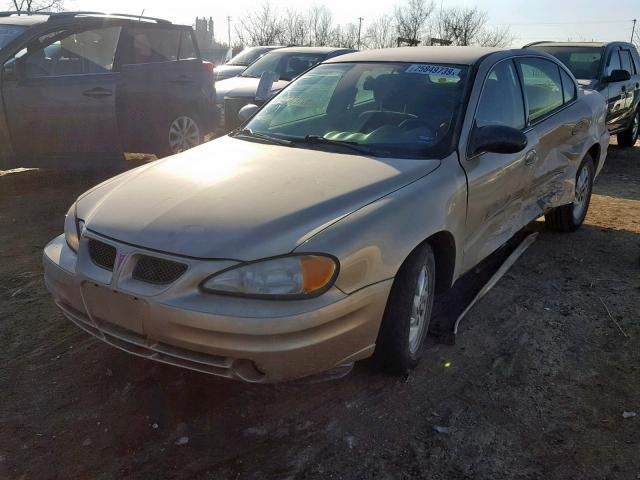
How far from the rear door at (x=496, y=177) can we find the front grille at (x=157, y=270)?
1.66m

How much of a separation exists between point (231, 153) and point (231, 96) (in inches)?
252

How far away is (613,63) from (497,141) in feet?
24.9

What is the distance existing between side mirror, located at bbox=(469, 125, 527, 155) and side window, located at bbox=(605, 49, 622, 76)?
6947 millimetres

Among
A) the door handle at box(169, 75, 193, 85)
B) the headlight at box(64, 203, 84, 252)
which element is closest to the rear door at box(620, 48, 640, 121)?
the door handle at box(169, 75, 193, 85)

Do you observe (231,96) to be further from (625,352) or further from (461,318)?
(625,352)

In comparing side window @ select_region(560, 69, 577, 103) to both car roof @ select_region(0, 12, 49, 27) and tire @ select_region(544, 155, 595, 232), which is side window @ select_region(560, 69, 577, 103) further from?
car roof @ select_region(0, 12, 49, 27)

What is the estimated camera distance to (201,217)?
2.50m

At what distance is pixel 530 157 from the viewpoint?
3.94 meters

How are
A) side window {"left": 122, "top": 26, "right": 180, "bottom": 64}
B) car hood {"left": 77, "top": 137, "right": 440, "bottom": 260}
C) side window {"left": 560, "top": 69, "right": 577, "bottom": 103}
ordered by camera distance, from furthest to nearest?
side window {"left": 122, "top": 26, "right": 180, "bottom": 64}
side window {"left": 560, "top": 69, "right": 577, "bottom": 103}
car hood {"left": 77, "top": 137, "right": 440, "bottom": 260}

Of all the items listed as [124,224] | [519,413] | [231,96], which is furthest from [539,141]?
[231,96]

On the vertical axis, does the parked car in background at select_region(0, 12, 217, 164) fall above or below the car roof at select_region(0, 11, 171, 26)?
below

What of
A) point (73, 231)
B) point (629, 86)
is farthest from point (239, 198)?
point (629, 86)

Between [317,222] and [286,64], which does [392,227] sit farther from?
[286,64]

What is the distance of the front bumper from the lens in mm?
2266
